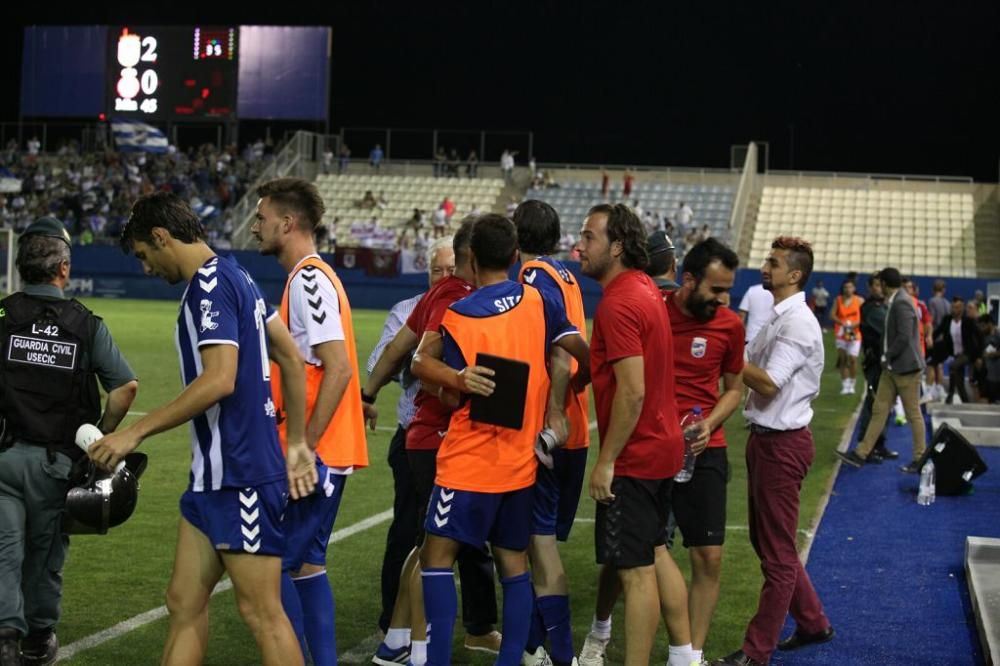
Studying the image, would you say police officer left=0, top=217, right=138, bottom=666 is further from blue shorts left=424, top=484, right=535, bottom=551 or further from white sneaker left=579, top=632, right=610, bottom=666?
white sneaker left=579, top=632, right=610, bottom=666

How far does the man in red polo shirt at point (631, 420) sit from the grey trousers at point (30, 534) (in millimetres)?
2369

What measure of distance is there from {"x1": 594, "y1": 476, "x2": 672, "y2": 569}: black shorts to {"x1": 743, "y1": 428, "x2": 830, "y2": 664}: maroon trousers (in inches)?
46.5

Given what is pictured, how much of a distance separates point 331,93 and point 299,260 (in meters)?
52.1

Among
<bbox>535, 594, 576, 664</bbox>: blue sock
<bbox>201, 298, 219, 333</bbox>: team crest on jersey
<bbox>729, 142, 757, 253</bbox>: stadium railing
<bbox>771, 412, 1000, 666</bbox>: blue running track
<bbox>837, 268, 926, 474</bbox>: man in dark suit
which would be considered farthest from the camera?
<bbox>729, 142, 757, 253</bbox>: stadium railing

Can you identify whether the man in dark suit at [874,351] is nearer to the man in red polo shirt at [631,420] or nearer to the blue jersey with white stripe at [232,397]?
the man in red polo shirt at [631,420]

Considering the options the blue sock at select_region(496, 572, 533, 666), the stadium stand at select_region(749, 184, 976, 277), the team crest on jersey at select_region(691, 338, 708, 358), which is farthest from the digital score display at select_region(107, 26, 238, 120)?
the blue sock at select_region(496, 572, 533, 666)

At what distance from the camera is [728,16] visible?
51.7 metres

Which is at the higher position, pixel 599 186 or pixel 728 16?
pixel 728 16

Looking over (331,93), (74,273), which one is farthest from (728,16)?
(74,273)

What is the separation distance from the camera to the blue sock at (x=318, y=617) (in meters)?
5.48

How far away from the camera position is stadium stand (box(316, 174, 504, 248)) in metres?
48.3

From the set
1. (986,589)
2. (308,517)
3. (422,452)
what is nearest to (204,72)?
(986,589)

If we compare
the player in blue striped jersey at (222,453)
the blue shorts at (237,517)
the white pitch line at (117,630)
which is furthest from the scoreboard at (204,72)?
the blue shorts at (237,517)

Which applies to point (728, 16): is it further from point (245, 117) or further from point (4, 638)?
point (4, 638)
